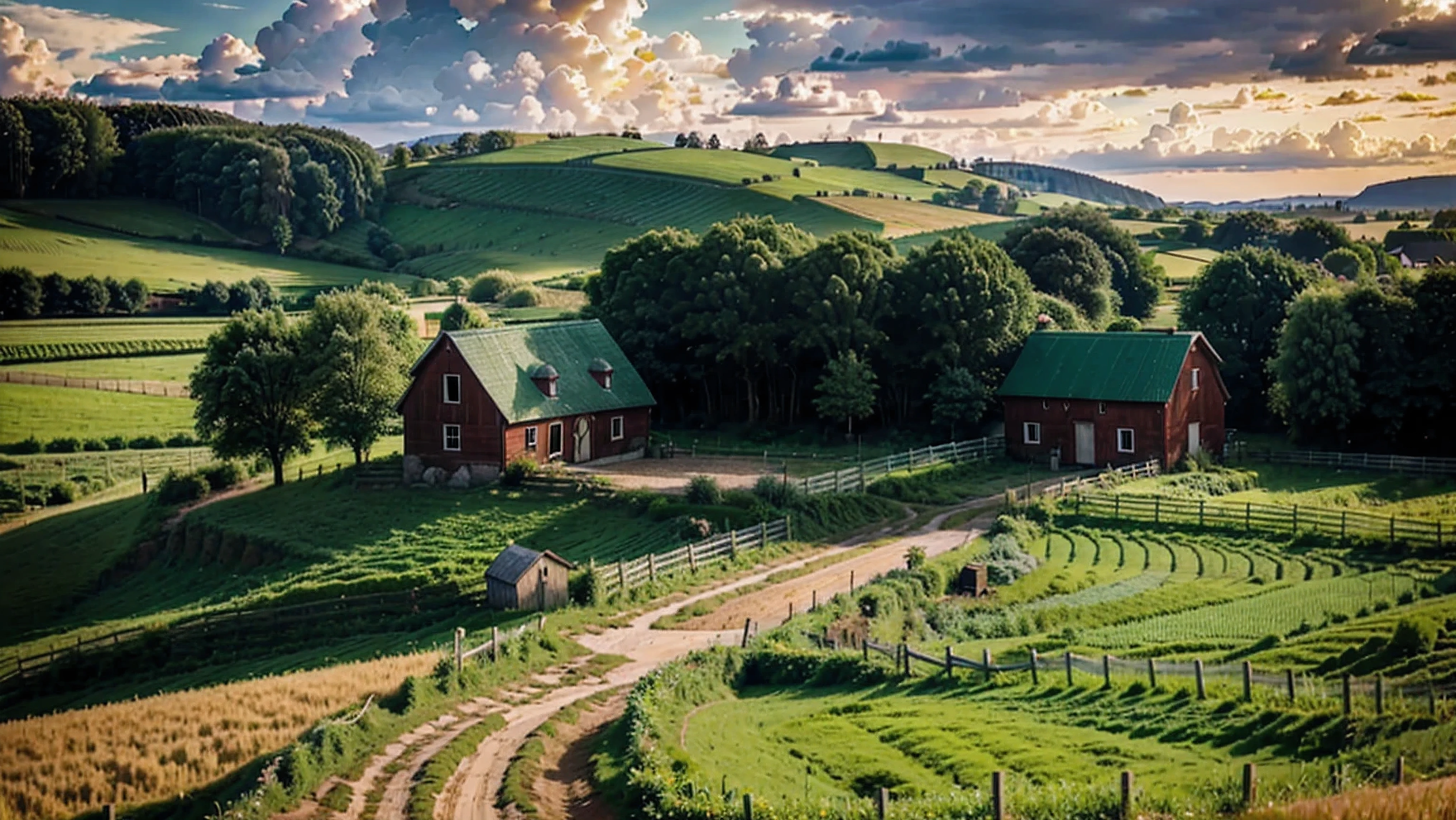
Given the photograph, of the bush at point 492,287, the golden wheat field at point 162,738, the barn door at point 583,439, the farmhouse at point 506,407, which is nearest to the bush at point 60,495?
the farmhouse at point 506,407

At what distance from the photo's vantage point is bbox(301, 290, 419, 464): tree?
58656 millimetres

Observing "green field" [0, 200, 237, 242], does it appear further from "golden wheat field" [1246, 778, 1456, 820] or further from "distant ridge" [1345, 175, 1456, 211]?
"golden wheat field" [1246, 778, 1456, 820]

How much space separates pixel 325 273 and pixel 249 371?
249ft

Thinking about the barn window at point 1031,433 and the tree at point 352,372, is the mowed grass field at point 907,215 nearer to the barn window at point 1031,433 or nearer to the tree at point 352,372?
the barn window at point 1031,433

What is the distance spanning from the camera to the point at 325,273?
132m

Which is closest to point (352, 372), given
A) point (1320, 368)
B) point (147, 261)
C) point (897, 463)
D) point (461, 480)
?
point (461, 480)

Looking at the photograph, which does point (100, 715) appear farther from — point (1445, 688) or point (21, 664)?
point (1445, 688)

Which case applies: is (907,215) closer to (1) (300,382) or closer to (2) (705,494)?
(1) (300,382)

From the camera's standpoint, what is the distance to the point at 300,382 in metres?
59.7

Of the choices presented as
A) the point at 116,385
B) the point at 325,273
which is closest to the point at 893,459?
the point at 116,385

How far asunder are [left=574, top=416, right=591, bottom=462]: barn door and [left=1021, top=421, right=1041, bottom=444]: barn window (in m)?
18.3

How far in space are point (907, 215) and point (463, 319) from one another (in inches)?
2719

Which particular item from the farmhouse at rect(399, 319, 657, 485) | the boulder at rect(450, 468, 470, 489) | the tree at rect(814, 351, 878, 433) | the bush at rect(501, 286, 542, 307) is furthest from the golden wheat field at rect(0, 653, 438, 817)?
the bush at rect(501, 286, 542, 307)

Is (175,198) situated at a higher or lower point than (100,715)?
higher
